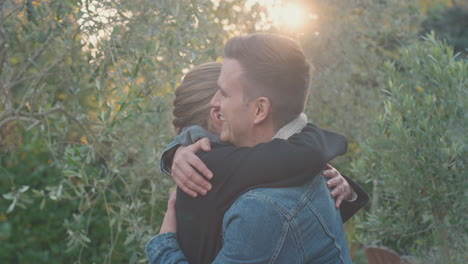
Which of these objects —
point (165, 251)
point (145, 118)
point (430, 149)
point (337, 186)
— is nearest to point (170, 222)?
point (165, 251)

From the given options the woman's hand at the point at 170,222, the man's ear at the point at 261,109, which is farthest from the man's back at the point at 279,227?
the woman's hand at the point at 170,222

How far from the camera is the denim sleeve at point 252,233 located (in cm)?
155

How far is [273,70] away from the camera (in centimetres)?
175

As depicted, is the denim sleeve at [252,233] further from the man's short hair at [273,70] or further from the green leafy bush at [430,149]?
the green leafy bush at [430,149]

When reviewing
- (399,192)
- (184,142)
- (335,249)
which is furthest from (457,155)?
(184,142)

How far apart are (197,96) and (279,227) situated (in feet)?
2.72

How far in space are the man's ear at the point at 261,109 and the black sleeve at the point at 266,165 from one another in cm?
10

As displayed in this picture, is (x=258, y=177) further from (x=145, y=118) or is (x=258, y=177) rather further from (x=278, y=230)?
(x=145, y=118)

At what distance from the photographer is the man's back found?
1.55m

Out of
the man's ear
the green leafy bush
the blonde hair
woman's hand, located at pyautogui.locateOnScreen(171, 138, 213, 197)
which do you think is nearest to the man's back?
woman's hand, located at pyautogui.locateOnScreen(171, 138, 213, 197)

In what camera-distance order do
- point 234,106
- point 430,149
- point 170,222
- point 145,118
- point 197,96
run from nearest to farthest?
point 234,106 → point 170,222 → point 197,96 → point 430,149 → point 145,118

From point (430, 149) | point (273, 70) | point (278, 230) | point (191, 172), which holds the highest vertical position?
point (273, 70)

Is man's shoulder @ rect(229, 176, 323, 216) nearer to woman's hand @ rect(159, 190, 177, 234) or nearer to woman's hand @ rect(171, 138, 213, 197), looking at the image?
woman's hand @ rect(171, 138, 213, 197)

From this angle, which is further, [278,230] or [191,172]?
[191,172]
